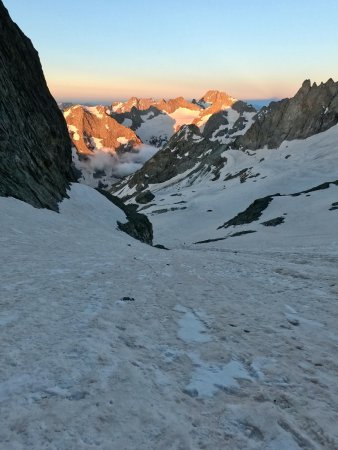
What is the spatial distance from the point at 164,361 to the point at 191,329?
1.66 meters

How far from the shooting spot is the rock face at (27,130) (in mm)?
29453

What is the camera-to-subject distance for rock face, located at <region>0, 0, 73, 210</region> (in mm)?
29453

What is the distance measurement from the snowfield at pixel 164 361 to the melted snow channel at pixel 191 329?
0.12ft

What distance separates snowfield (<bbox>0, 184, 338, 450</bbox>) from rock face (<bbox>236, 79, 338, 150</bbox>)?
14111 cm

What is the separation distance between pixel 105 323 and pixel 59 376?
2334mm

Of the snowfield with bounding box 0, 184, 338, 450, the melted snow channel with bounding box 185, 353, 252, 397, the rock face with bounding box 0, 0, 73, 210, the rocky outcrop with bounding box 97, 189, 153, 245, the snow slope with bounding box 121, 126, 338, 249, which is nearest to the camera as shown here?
the snowfield with bounding box 0, 184, 338, 450

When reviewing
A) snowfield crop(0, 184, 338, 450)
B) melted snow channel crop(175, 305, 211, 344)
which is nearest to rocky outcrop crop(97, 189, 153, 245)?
snowfield crop(0, 184, 338, 450)

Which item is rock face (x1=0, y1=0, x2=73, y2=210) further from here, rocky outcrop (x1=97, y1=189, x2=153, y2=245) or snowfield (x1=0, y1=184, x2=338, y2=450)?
snowfield (x1=0, y1=184, x2=338, y2=450)

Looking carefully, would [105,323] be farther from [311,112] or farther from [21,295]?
[311,112]

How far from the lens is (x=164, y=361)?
6012 millimetres

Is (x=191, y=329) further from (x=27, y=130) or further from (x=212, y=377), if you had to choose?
(x=27, y=130)

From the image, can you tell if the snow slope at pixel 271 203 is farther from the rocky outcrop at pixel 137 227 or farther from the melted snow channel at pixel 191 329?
the melted snow channel at pixel 191 329

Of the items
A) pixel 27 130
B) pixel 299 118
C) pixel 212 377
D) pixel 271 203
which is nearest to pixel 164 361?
pixel 212 377

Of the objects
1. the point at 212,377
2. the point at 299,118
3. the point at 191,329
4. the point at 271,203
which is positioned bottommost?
the point at 271,203
